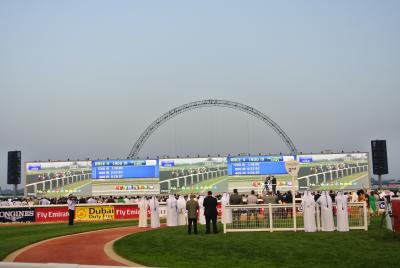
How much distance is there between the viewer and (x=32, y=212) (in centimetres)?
3997

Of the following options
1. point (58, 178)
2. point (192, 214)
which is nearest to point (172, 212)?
point (192, 214)

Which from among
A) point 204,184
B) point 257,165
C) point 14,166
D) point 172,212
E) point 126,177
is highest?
point 14,166

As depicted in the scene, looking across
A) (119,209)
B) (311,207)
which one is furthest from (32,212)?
(311,207)

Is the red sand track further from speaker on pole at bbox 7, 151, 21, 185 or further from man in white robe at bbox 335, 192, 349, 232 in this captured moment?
speaker on pole at bbox 7, 151, 21, 185

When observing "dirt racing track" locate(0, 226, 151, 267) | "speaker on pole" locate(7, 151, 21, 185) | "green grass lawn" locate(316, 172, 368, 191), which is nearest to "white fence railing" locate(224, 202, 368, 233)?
"dirt racing track" locate(0, 226, 151, 267)

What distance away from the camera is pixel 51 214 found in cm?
4003

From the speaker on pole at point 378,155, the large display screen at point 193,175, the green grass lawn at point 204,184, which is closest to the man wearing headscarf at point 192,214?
the speaker on pole at point 378,155

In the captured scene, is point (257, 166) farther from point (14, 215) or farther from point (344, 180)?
point (14, 215)

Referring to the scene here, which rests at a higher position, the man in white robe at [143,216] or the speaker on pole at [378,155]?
the speaker on pole at [378,155]

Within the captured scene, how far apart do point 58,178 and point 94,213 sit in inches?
1431

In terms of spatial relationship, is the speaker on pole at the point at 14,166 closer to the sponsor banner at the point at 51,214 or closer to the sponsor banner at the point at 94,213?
the sponsor banner at the point at 51,214

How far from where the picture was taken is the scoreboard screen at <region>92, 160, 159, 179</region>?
7369cm

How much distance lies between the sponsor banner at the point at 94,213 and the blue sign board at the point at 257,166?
3414 centimetres

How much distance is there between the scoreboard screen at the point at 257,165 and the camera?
72.4 meters
